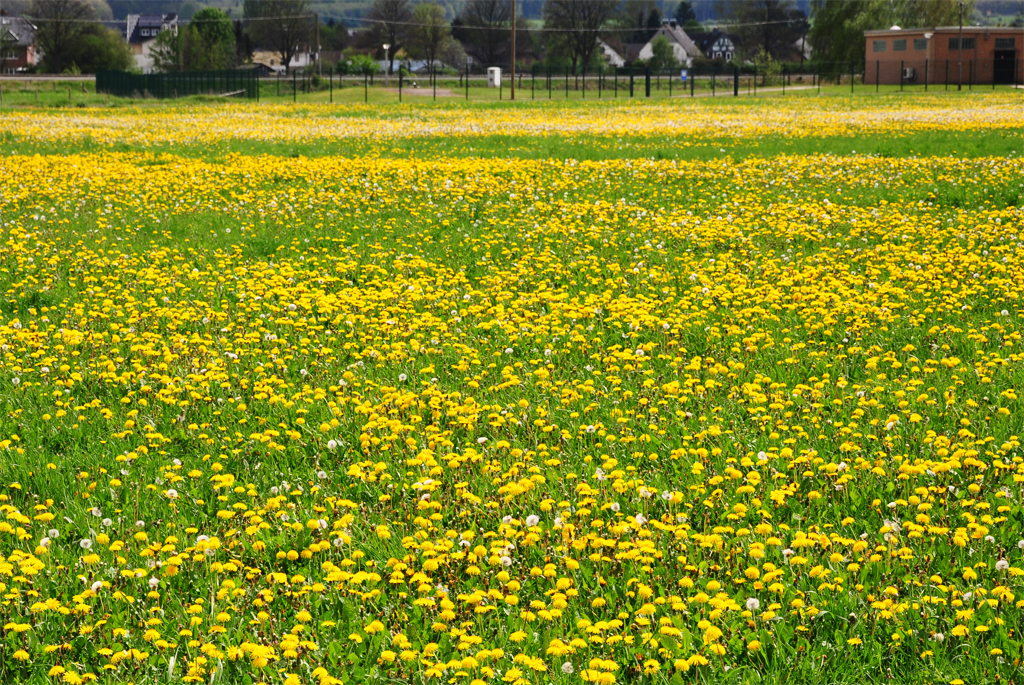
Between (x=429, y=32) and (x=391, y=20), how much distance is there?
11895 millimetres

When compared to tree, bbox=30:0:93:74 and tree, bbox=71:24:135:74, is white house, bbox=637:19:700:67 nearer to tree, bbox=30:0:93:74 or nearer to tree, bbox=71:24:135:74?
tree, bbox=71:24:135:74

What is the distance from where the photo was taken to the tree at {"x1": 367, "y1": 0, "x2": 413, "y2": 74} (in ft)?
485

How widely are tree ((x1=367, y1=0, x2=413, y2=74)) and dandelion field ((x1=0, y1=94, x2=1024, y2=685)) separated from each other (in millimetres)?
142975

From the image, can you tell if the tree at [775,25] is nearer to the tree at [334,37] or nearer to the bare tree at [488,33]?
the bare tree at [488,33]

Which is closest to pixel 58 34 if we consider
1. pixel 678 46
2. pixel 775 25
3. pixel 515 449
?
pixel 678 46

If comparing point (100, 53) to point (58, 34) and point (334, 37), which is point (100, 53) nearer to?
point (58, 34)

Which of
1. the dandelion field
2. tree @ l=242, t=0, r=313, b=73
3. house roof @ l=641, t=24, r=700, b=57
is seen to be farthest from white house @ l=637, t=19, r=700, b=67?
the dandelion field

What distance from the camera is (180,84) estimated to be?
194 feet

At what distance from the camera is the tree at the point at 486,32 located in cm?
15438

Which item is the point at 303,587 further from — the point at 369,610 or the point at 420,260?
the point at 420,260

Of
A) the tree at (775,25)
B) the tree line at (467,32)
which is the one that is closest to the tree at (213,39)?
the tree line at (467,32)

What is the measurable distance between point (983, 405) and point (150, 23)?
205505 mm

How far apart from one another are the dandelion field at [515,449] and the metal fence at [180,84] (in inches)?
2019

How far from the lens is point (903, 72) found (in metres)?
79.1
